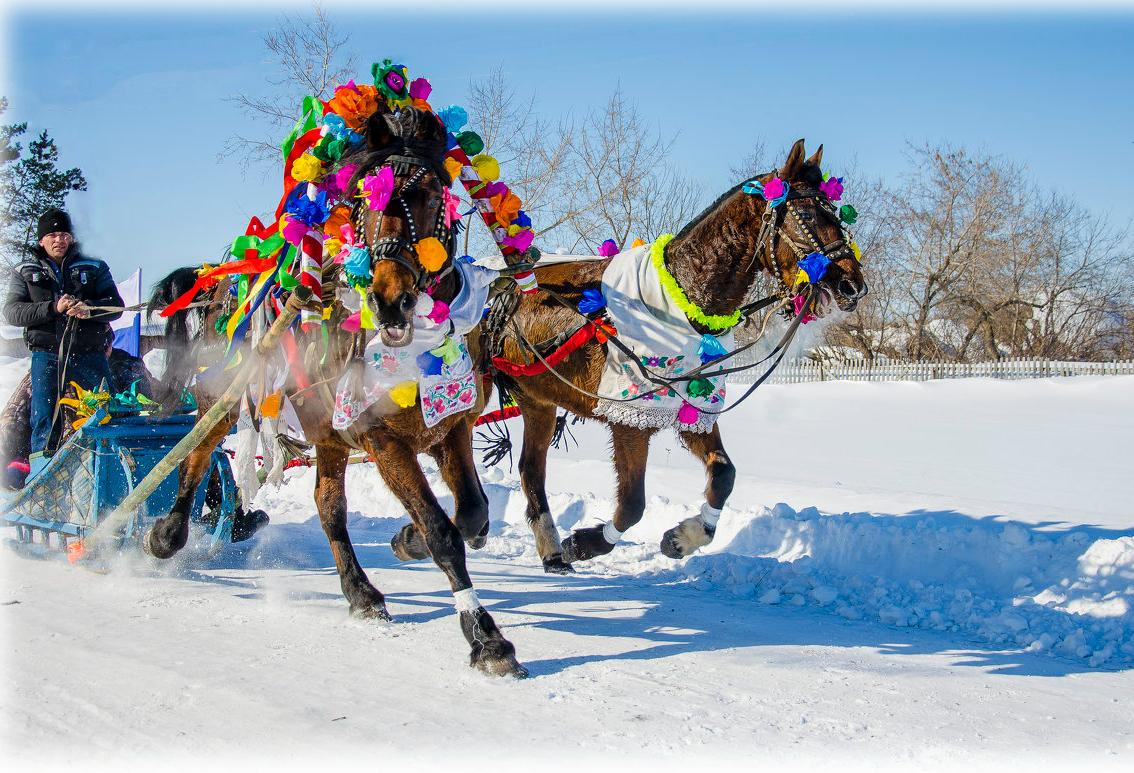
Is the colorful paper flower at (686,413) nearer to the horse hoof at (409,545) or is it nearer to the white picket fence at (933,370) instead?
the horse hoof at (409,545)

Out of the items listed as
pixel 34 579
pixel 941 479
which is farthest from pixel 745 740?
pixel 941 479

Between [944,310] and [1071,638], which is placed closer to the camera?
[1071,638]

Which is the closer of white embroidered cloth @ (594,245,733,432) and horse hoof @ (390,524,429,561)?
white embroidered cloth @ (594,245,733,432)

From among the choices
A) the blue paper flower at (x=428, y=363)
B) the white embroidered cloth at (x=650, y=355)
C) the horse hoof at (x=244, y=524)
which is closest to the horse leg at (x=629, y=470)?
the white embroidered cloth at (x=650, y=355)

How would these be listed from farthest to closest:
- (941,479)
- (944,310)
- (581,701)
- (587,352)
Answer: (944,310) → (941,479) → (587,352) → (581,701)

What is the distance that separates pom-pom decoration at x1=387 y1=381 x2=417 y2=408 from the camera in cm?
454

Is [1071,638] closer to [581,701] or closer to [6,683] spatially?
[581,701]

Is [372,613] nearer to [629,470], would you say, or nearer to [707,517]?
[629,470]

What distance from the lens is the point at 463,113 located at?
15.5 feet

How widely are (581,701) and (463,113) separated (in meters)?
2.76

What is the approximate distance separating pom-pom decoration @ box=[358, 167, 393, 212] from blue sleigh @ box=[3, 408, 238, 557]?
3316 millimetres

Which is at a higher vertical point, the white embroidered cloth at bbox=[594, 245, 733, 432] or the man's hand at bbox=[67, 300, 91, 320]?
the man's hand at bbox=[67, 300, 91, 320]

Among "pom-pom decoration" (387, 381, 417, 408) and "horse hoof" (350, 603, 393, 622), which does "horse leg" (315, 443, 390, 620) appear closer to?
"horse hoof" (350, 603, 393, 622)

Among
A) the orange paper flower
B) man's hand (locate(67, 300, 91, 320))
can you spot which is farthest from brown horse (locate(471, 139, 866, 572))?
man's hand (locate(67, 300, 91, 320))
